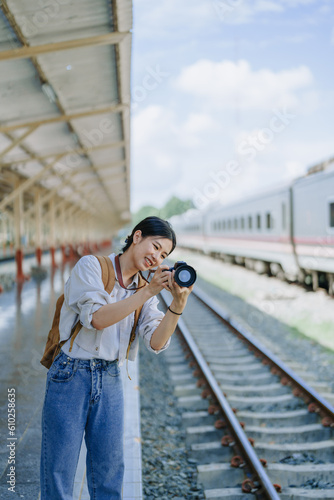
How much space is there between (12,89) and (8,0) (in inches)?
118

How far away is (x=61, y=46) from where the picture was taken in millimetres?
6723

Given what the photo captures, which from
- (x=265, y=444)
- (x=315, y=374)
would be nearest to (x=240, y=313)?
(x=315, y=374)

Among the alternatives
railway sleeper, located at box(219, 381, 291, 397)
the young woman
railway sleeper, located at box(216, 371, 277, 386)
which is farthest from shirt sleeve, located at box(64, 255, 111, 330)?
railway sleeper, located at box(216, 371, 277, 386)

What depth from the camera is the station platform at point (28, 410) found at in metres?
3.29

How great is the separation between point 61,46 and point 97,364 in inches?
227

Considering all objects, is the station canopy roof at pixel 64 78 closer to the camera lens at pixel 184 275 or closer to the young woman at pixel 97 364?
the young woman at pixel 97 364

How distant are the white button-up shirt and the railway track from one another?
6.93 ft

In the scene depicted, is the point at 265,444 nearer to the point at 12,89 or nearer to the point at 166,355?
the point at 166,355

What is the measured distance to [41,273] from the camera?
666 inches

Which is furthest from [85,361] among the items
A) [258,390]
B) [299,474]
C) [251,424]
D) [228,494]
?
[258,390]

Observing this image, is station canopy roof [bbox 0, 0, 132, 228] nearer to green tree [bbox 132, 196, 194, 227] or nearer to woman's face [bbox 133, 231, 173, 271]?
green tree [bbox 132, 196, 194, 227]

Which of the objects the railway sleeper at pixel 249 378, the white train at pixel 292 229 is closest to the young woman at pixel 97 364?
the railway sleeper at pixel 249 378

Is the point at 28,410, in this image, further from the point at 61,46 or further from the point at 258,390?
the point at 61,46

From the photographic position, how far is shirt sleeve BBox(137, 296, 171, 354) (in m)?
2.29
